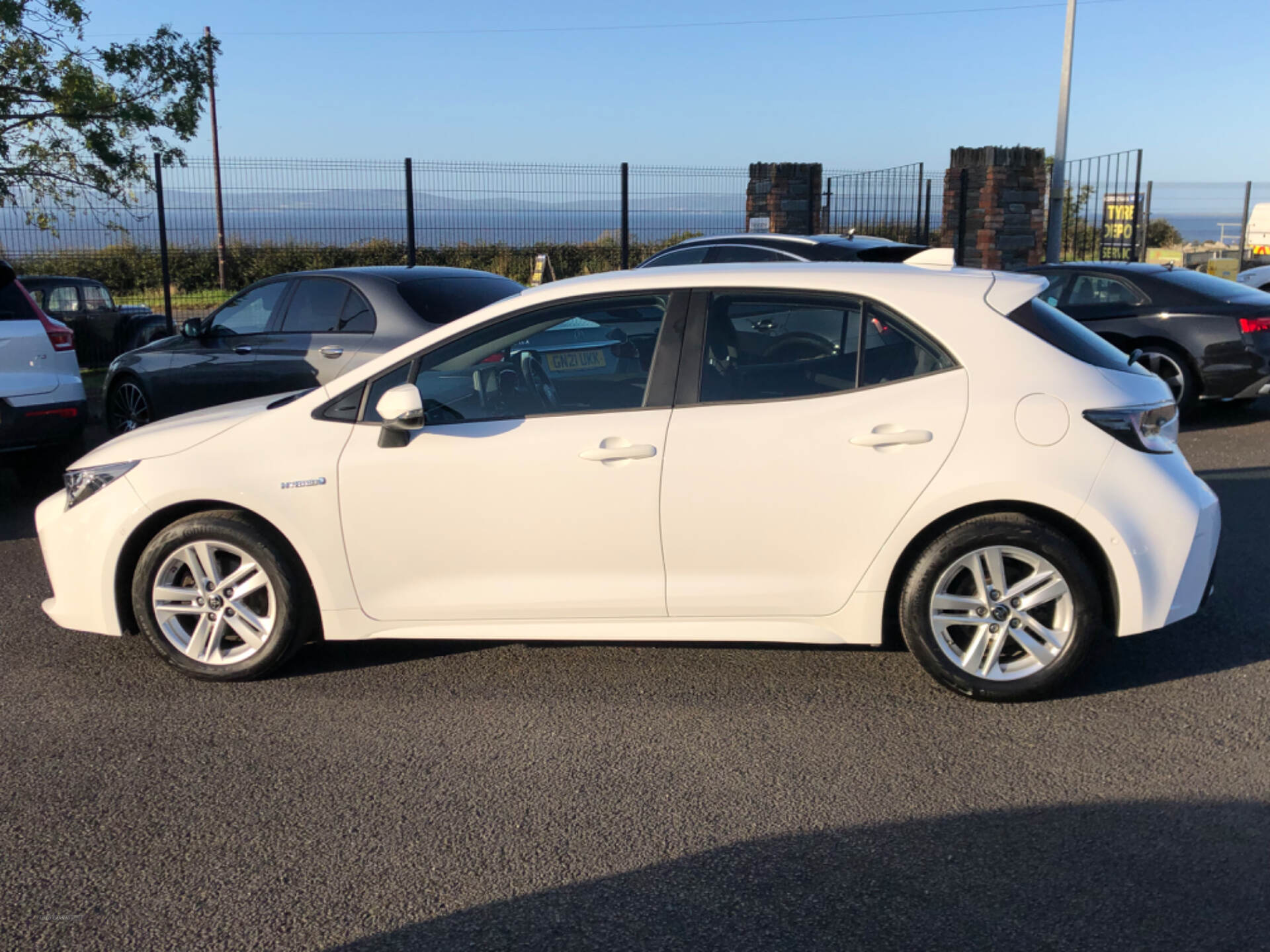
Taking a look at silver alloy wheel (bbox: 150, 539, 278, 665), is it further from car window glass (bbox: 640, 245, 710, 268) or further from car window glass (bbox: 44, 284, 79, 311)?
car window glass (bbox: 44, 284, 79, 311)

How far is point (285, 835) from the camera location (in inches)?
137

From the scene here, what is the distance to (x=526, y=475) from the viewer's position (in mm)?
4426

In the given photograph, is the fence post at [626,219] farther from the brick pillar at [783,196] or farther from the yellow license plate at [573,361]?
the yellow license plate at [573,361]

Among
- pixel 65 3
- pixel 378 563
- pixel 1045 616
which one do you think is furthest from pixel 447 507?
pixel 65 3

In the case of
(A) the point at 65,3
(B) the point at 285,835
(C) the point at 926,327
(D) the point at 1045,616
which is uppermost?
(A) the point at 65,3

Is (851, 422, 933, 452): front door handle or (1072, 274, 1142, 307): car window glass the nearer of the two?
(851, 422, 933, 452): front door handle

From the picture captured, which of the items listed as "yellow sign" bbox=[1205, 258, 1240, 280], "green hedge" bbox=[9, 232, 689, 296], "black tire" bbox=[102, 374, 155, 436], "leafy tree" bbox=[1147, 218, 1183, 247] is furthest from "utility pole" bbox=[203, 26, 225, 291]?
"leafy tree" bbox=[1147, 218, 1183, 247]

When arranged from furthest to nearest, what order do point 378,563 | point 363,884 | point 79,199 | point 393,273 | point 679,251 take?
1. point 79,199
2. point 679,251
3. point 393,273
4. point 378,563
5. point 363,884

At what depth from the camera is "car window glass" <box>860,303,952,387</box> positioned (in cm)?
439

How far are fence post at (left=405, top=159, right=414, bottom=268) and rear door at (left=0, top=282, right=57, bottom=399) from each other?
6.50m

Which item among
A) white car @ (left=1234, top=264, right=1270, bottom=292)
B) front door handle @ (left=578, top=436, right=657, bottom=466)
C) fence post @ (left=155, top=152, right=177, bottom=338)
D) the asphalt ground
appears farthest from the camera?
white car @ (left=1234, top=264, right=1270, bottom=292)

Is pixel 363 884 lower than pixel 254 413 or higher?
lower

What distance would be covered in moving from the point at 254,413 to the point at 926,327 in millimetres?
2744

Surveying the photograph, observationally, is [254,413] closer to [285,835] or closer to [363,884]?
[285,835]
